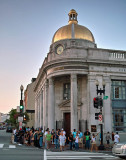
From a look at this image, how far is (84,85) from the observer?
27.5 meters

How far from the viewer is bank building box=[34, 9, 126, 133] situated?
2553 centimetres

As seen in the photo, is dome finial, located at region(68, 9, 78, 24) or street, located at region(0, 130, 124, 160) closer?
street, located at region(0, 130, 124, 160)

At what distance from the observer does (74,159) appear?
13.7 meters

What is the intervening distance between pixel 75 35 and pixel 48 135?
45.8 ft

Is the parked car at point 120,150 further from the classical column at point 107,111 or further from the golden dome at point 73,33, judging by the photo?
the golden dome at point 73,33

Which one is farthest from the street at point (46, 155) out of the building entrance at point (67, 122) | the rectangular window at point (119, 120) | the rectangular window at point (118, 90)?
the rectangular window at point (118, 90)

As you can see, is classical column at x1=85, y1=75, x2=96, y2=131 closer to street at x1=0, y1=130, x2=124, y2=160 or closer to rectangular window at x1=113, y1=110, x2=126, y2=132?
rectangular window at x1=113, y1=110, x2=126, y2=132

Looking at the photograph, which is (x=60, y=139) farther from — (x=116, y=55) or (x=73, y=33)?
(x=73, y=33)

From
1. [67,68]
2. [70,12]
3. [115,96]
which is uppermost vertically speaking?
[70,12]

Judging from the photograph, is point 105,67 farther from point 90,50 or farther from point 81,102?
point 81,102

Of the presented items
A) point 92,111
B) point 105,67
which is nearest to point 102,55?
point 105,67

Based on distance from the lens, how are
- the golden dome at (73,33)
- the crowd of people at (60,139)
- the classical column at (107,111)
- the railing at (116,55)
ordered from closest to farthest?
the crowd of people at (60,139)
the classical column at (107,111)
the railing at (116,55)
the golden dome at (73,33)

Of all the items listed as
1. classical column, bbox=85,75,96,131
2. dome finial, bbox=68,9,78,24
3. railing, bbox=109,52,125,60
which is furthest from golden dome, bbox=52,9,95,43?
classical column, bbox=85,75,96,131

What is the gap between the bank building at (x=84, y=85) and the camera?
83.8 feet
